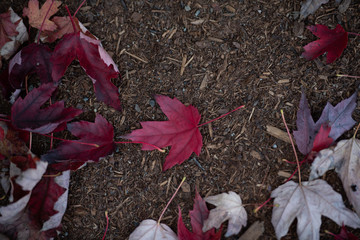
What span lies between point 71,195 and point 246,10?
4.23 ft

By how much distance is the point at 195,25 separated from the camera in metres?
1.49

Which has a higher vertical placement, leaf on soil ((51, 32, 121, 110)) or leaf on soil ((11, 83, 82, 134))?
leaf on soil ((51, 32, 121, 110))

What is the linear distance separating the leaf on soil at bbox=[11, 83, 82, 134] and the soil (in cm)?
18

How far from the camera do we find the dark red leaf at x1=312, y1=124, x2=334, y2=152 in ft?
4.36

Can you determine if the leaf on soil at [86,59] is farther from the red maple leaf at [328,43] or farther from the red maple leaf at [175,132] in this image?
the red maple leaf at [328,43]

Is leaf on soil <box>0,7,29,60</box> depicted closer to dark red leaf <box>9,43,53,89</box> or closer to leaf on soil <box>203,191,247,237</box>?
dark red leaf <box>9,43,53,89</box>

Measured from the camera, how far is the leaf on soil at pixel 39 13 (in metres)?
1.42

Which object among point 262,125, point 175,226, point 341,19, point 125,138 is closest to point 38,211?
point 125,138

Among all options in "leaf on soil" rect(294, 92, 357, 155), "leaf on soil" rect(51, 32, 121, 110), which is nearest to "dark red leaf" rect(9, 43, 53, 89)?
"leaf on soil" rect(51, 32, 121, 110)

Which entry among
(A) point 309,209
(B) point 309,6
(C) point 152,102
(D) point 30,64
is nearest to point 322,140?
(A) point 309,209

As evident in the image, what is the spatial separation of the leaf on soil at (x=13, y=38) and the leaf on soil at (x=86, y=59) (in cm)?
24

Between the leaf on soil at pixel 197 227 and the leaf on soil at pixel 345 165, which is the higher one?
the leaf on soil at pixel 345 165

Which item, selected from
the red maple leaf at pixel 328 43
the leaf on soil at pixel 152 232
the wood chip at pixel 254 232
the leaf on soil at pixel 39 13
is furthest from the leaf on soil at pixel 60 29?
the wood chip at pixel 254 232

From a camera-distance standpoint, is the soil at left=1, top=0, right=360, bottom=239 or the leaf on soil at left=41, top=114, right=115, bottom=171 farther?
the soil at left=1, top=0, right=360, bottom=239
